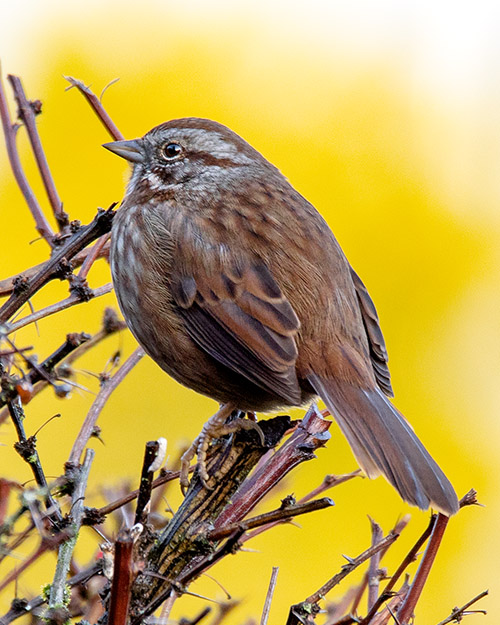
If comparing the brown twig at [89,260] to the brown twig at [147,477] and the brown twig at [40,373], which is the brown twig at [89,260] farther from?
the brown twig at [147,477]

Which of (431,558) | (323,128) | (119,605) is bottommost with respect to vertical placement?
(119,605)

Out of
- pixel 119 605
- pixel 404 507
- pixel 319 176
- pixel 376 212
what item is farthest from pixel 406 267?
pixel 119 605

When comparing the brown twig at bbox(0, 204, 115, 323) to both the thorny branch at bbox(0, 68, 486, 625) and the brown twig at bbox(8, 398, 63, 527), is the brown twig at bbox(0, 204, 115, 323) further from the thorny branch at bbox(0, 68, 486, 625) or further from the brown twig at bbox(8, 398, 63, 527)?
the brown twig at bbox(8, 398, 63, 527)

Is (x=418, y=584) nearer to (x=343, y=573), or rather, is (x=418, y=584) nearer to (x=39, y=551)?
(x=343, y=573)

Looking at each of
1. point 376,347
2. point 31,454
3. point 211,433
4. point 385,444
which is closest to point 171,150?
point 376,347

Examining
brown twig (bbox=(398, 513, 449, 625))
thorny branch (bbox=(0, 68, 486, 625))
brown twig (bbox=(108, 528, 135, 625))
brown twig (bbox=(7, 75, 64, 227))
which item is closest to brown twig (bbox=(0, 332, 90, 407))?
thorny branch (bbox=(0, 68, 486, 625))

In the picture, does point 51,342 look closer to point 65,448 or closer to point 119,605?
point 65,448
